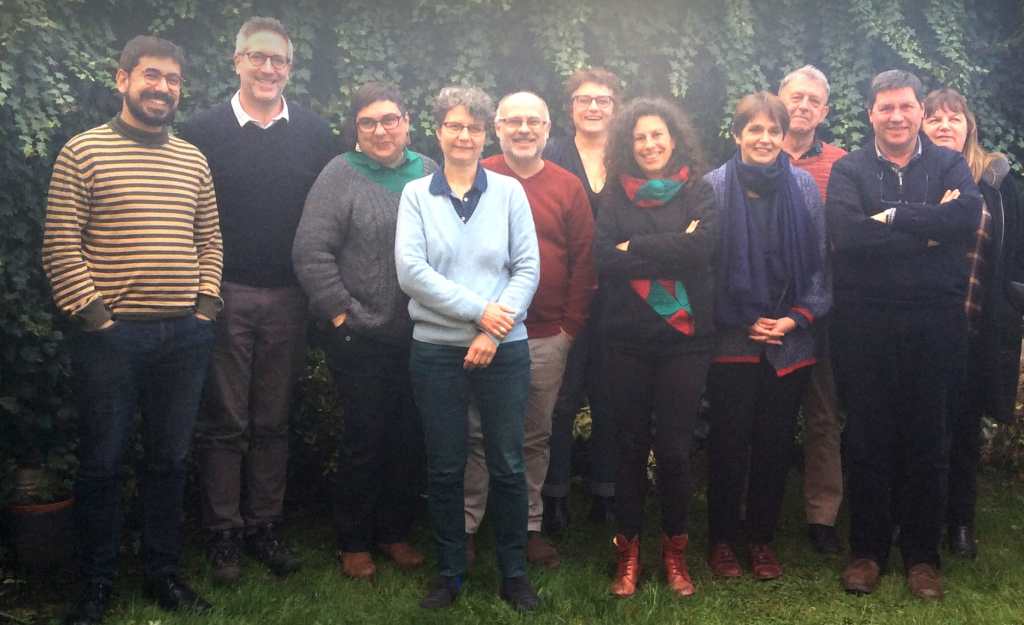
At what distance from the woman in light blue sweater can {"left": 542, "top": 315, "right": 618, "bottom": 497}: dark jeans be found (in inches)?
32.4

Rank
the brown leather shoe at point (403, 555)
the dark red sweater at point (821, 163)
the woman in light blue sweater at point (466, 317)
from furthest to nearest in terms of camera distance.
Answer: the dark red sweater at point (821, 163) < the brown leather shoe at point (403, 555) < the woman in light blue sweater at point (466, 317)

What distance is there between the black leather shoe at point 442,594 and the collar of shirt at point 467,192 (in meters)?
1.53

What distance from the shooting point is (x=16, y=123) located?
4.31 metres

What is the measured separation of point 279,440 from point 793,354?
2.38 metres

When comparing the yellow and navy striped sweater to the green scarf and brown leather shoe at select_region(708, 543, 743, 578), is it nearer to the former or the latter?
the green scarf

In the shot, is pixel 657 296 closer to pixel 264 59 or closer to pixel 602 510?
pixel 602 510

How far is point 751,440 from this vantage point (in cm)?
468

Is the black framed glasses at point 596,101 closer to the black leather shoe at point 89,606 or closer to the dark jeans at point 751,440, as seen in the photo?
the dark jeans at point 751,440

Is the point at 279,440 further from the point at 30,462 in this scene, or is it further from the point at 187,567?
the point at 30,462

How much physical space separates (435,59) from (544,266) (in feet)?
5.18

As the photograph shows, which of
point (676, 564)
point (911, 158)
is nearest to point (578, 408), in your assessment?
point (676, 564)

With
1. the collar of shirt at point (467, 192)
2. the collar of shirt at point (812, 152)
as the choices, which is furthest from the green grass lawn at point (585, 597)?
the collar of shirt at point (812, 152)

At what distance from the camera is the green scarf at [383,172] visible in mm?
4559

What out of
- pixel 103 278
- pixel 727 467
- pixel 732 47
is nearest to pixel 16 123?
pixel 103 278
